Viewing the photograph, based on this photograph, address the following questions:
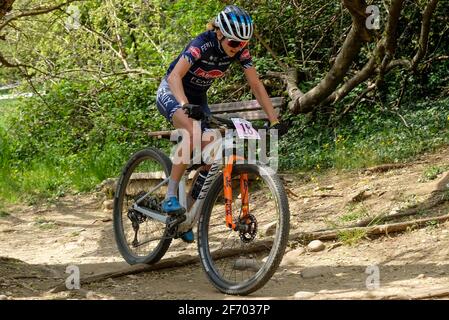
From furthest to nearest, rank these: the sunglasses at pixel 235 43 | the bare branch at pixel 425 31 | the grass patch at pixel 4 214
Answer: the bare branch at pixel 425 31 → the grass patch at pixel 4 214 → the sunglasses at pixel 235 43

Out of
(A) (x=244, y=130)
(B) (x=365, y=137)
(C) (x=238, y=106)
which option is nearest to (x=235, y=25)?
(A) (x=244, y=130)

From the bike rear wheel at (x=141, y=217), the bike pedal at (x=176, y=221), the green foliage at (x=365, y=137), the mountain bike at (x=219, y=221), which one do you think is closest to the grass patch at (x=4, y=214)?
the bike rear wheel at (x=141, y=217)

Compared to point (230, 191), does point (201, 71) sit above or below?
above

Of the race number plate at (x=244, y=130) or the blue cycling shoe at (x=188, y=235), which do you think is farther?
the blue cycling shoe at (x=188, y=235)

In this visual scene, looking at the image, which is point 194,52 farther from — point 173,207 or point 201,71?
point 173,207

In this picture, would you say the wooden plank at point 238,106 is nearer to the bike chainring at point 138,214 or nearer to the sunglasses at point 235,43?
the bike chainring at point 138,214

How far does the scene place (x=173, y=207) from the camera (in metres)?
5.14

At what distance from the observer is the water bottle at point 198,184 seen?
519 cm

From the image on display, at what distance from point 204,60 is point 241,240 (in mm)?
1286

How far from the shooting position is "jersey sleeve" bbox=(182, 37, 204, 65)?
16.5ft

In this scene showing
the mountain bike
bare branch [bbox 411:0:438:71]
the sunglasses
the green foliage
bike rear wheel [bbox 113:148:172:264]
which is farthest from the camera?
bare branch [bbox 411:0:438:71]

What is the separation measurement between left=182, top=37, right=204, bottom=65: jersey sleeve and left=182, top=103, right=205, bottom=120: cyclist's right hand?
471mm

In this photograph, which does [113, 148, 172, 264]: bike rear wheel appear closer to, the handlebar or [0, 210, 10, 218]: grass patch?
the handlebar

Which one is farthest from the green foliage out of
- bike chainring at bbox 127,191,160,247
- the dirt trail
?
bike chainring at bbox 127,191,160,247
